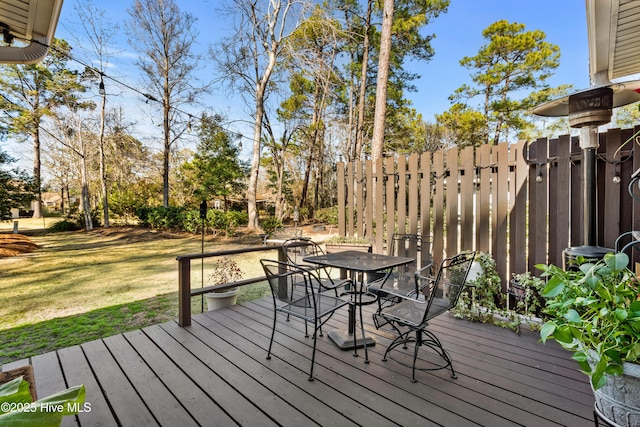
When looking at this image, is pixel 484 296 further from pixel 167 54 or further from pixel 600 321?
pixel 167 54

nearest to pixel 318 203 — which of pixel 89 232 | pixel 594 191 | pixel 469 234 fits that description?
pixel 89 232

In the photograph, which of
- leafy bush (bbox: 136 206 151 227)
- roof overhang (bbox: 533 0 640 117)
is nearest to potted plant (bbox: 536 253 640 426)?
roof overhang (bbox: 533 0 640 117)

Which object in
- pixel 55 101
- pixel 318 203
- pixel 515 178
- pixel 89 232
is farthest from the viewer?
pixel 318 203

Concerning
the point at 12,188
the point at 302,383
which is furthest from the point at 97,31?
the point at 302,383

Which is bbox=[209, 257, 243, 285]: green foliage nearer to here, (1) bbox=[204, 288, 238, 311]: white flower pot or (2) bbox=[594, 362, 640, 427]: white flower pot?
(1) bbox=[204, 288, 238, 311]: white flower pot

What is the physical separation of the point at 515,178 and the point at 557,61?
1457cm

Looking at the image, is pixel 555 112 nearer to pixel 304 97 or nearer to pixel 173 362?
pixel 173 362

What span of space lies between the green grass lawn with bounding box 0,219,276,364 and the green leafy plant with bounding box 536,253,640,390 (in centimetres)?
412

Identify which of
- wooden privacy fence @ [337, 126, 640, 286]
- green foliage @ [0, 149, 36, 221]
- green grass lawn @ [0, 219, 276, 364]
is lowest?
green grass lawn @ [0, 219, 276, 364]

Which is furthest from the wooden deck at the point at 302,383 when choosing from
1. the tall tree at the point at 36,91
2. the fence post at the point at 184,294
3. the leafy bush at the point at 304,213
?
the leafy bush at the point at 304,213

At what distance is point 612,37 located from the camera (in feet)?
7.74

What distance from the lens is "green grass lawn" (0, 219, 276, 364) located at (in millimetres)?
3500

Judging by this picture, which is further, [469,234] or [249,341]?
[469,234]

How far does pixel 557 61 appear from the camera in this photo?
13.0 m
